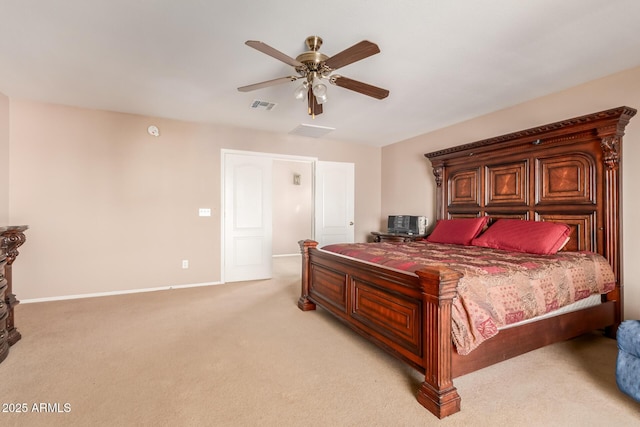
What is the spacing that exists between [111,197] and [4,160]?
1.10 meters

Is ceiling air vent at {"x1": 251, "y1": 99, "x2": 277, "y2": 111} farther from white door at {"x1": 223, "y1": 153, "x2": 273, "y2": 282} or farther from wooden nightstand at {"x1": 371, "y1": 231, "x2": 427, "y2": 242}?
wooden nightstand at {"x1": 371, "y1": 231, "x2": 427, "y2": 242}

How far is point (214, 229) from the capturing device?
4699mm

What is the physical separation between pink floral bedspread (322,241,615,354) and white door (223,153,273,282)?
2530 millimetres

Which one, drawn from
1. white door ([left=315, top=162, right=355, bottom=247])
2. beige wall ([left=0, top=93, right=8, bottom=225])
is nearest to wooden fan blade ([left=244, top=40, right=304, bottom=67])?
white door ([left=315, top=162, right=355, bottom=247])

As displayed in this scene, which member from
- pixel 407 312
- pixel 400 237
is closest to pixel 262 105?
pixel 400 237

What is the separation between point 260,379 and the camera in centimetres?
204

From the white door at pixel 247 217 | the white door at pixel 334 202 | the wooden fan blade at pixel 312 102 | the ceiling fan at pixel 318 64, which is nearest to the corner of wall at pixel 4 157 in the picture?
the white door at pixel 247 217

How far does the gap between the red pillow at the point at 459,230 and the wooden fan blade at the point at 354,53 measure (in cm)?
249

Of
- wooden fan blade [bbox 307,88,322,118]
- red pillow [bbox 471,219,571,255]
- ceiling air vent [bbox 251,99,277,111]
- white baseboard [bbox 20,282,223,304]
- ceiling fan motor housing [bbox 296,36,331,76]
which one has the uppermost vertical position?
ceiling air vent [bbox 251,99,277,111]

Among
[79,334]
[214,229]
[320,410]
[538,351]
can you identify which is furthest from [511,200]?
[79,334]

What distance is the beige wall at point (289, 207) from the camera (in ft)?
25.3

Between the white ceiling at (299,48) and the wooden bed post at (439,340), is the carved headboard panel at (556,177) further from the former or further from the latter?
the wooden bed post at (439,340)

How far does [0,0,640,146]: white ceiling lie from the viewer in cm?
202

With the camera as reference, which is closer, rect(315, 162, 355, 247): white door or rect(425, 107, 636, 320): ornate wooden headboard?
rect(425, 107, 636, 320): ornate wooden headboard
